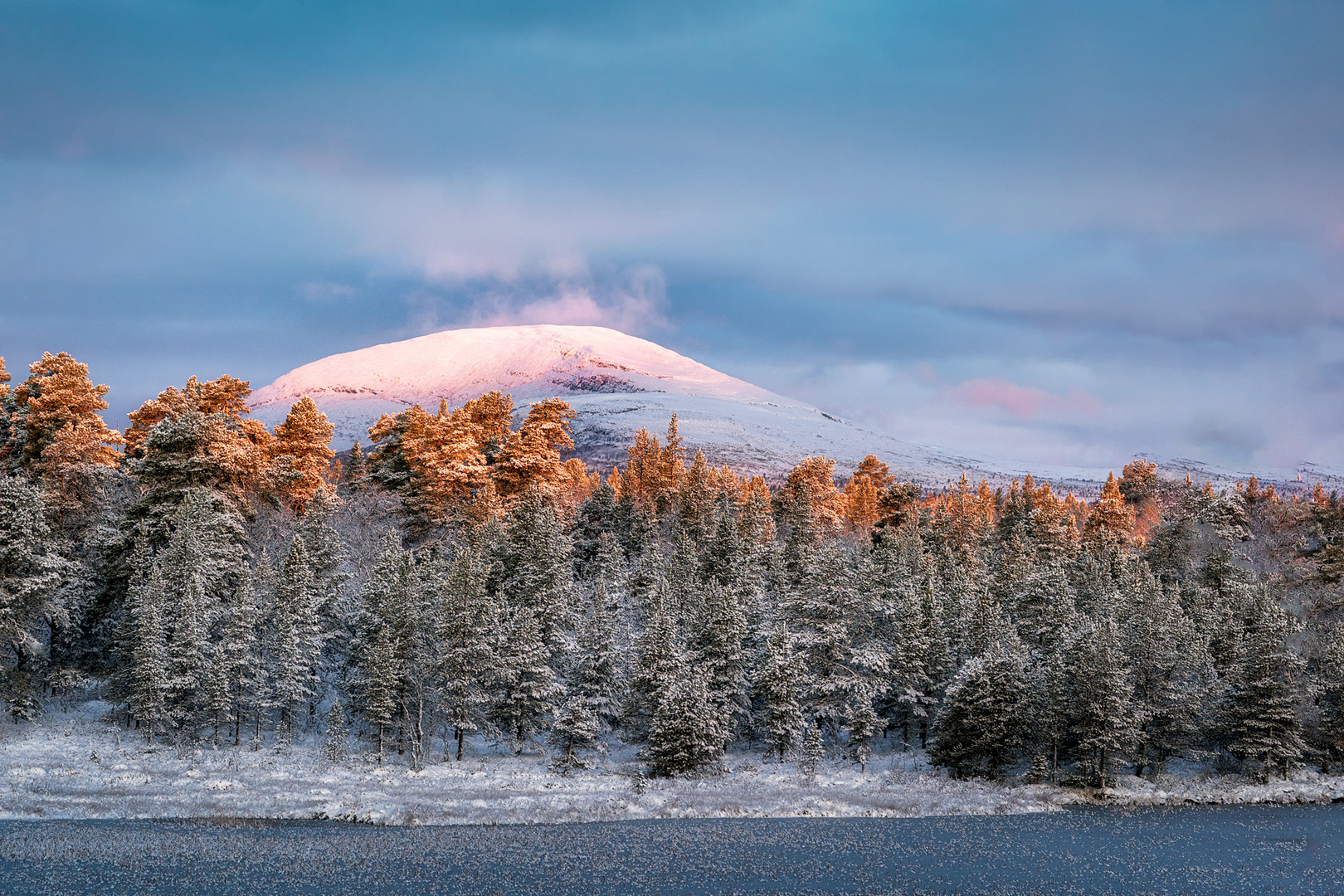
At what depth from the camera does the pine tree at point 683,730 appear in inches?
2219

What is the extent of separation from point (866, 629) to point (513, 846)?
105ft

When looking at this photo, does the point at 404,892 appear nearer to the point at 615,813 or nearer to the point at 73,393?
the point at 615,813

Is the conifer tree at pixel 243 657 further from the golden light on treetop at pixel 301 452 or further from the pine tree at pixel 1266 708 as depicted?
the pine tree at pixel 1266 708

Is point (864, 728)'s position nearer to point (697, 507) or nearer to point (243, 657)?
point (243, 657)

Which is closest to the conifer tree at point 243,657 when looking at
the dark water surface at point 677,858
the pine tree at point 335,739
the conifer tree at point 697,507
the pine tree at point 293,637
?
the pine tree at point 293,637

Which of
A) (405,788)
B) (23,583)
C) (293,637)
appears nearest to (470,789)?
(405,788)

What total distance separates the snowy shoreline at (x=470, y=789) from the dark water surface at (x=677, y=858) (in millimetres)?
1650

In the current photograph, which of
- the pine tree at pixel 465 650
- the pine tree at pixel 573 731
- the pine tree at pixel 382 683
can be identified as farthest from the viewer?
the pine tree at pixel 465 650

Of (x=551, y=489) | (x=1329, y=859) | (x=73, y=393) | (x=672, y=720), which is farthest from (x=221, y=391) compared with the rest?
(x=1329, y=859)

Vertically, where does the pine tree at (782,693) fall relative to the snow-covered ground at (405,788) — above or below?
above

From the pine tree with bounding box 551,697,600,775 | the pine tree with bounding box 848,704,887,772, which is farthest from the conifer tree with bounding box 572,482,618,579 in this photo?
the pine tree with bounding box 848,704,887,772

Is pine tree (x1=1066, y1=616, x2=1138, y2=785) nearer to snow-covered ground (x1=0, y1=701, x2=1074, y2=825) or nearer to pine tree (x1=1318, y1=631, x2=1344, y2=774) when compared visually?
snow-covered ground (x1=0, y1=701, x2=1074, y2=825)

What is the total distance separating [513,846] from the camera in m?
43.9

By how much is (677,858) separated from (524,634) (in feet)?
Result: 65.1
